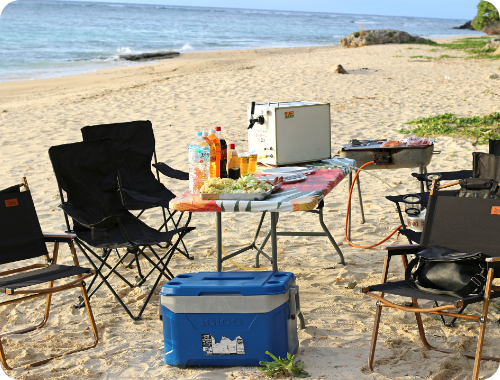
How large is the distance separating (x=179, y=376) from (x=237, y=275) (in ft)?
1.92

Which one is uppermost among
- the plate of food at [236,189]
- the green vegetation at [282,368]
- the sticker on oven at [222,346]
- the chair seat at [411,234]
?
the plate of food at [236,189]

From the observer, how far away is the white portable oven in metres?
3.65

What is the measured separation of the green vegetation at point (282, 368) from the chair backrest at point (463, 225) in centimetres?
103

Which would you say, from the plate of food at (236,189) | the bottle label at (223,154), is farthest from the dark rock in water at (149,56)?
the plate of food at (236,189)

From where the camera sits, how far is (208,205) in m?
2.85

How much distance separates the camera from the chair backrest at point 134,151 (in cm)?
456

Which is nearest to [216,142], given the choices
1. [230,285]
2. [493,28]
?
[230,285]

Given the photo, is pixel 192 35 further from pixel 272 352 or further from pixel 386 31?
pixel 272 352

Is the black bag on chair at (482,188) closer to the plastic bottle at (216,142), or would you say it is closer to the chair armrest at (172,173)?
the plastic bottle at (216,142)

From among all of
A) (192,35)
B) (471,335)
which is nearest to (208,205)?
(471,335)

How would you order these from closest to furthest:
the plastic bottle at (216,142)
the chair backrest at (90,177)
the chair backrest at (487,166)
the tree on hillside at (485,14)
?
the plastic bottle at (216,142) → the chair backrest at (487,166) → the chair backrest at (90,177) → the tree on hillside at (485,14)

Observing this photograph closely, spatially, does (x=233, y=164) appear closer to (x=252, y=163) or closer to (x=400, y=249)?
(x=252, y=163)

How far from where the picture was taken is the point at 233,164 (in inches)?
134

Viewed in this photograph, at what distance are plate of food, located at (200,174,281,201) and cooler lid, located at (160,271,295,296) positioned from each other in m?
0.42
